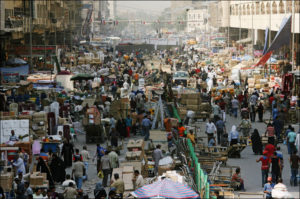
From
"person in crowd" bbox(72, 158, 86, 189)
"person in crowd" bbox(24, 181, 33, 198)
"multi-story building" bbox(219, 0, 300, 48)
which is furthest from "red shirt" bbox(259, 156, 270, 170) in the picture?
"multi-story building" bbox(219, 0, 300, 48)

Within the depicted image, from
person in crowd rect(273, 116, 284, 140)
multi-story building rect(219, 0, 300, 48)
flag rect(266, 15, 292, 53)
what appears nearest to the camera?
person in crowd rect(273, 116, 284, 140)

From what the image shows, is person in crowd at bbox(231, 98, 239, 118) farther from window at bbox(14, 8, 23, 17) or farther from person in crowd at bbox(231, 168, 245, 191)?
window at bbox(14, 8, 23, 17)

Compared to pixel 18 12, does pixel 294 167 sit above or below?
below

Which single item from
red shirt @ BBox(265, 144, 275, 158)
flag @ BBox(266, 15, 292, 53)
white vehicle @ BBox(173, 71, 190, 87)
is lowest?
red shirt @ BBox(265, 144, 275, 158)

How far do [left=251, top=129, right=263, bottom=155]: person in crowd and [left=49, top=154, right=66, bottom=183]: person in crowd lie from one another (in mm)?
6222

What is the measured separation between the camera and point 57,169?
1778 cm

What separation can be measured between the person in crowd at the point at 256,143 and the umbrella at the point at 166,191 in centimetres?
836

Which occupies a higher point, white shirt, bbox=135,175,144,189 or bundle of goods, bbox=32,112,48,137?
bundle of goods, bbox=32,112,48,137

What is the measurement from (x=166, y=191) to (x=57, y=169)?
17.9 feet

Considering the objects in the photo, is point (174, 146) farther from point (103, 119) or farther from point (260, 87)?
point (260, 87)

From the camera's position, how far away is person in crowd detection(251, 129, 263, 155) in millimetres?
21344

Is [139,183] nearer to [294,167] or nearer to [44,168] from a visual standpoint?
[44,168]

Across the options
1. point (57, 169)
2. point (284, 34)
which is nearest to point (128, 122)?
point (57, 169)

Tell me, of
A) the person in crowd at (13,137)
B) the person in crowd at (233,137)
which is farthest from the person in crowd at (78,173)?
the person in crowd at (233,137)
